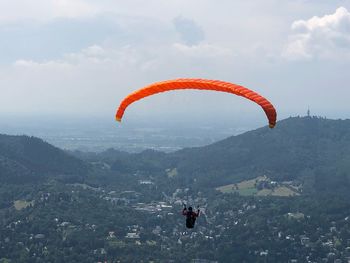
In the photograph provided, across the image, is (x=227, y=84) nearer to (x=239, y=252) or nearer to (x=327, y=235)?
(x=239, y=252)

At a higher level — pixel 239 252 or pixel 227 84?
pixel 227 84

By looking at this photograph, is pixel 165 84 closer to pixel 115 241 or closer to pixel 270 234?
pixel 115 241

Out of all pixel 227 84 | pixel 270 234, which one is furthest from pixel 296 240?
pixel 227 84

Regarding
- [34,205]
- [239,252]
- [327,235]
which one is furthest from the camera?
Result: [34,205]

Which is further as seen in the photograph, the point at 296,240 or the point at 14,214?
the point at 14,214

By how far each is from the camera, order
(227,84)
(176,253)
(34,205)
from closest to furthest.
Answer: (227,84) → (176,253) → (34,205)

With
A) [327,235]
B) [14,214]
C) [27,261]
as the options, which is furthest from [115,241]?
[327,235]
